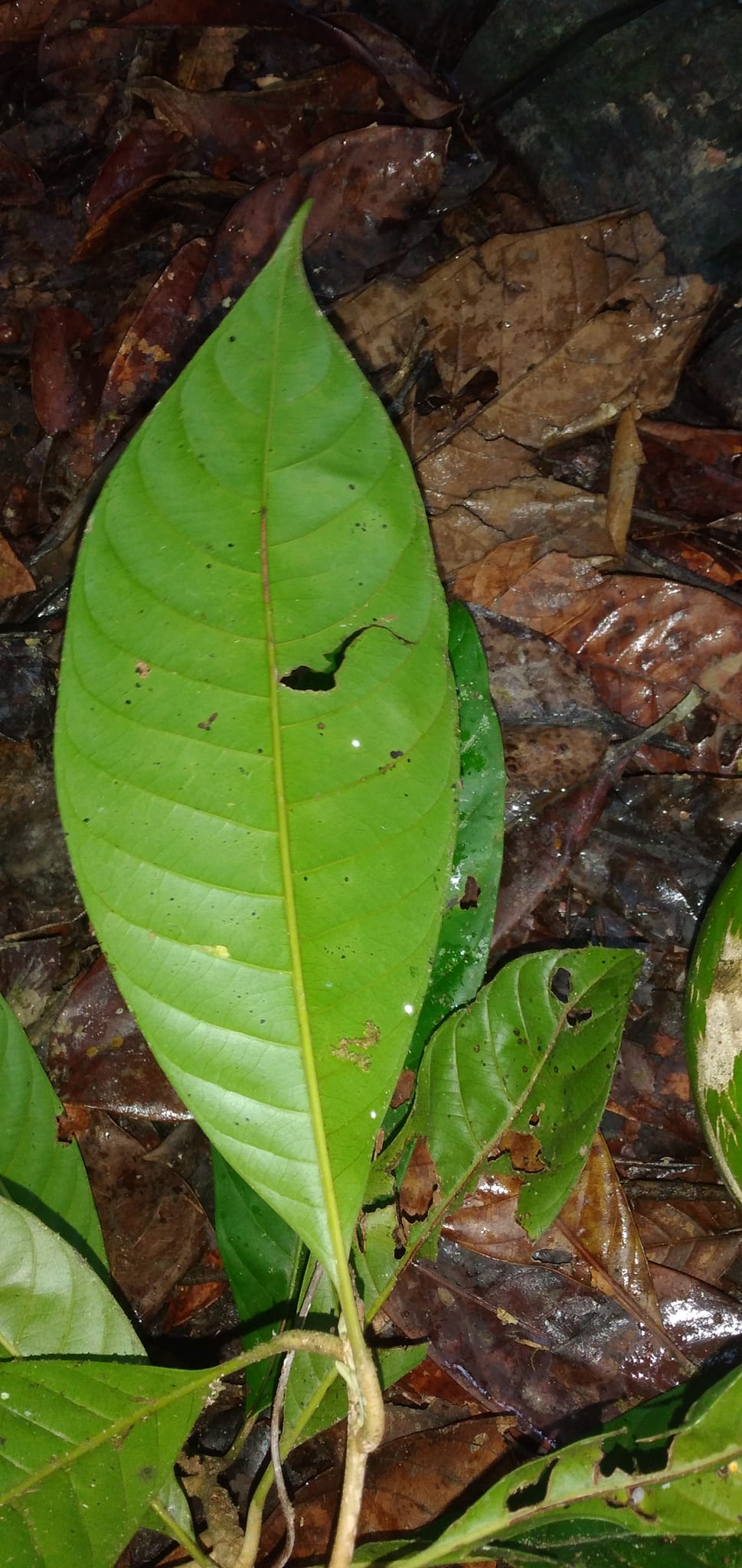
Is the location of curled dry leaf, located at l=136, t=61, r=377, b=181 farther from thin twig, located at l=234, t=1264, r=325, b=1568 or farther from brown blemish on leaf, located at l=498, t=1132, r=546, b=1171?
thin twig, located at l=234, t=1264, r=325, b=1568

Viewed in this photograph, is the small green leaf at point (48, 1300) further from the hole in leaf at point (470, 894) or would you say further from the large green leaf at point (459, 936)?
the hole in leaf at point (470, 894)

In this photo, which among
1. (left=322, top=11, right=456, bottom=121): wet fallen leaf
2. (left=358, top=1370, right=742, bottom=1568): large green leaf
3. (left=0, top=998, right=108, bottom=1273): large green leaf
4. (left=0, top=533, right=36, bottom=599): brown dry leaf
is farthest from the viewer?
(left=322, top=11, right=456, bottom=121): wet fallen leaf

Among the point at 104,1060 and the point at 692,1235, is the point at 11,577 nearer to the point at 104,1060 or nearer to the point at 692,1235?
the point at 104,1060

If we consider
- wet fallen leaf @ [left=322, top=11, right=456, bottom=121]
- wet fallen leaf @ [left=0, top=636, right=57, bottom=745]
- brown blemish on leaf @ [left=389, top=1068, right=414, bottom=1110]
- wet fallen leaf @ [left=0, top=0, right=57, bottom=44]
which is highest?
wet fallen leaf @ [left=0, top=0, right=57, bottom=44]

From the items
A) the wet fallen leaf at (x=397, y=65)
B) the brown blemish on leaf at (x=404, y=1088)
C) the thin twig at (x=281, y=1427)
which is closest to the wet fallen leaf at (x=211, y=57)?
the wet fallen leaf at (x=397, y=65)

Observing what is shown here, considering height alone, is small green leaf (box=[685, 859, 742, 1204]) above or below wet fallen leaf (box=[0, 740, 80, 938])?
below

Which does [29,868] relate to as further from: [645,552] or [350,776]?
[645,552]

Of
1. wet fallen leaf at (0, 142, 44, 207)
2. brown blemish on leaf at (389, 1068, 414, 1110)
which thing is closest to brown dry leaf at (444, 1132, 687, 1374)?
brown blemish on leaf at (389, 1068, 414, 1110)
